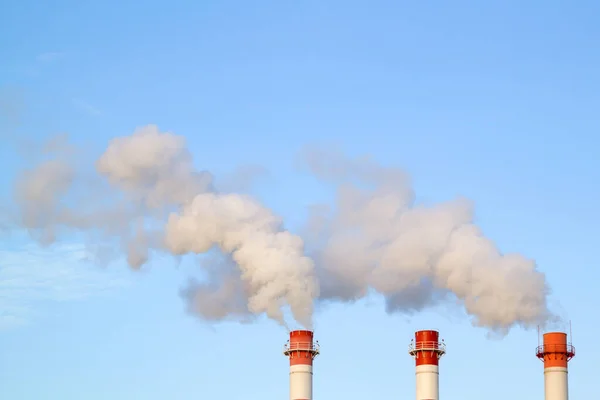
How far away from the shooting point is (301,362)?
59.6m

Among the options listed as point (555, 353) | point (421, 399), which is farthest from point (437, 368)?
point (555, 353)

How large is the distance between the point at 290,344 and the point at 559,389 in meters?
16.4

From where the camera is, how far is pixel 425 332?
60.4m

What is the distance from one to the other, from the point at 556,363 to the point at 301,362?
611 inches

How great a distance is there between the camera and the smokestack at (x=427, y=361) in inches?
2352

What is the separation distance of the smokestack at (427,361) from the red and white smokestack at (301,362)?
247 inches

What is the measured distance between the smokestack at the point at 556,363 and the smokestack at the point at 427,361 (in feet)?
20.7

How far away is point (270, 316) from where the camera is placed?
62.2m

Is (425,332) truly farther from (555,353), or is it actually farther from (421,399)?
(555,353)

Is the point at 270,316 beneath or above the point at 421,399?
above

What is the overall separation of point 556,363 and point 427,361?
7.82 meters

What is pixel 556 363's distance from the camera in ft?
197

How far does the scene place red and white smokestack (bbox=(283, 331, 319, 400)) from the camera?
59.0 metres

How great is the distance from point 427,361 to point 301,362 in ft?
25.4
